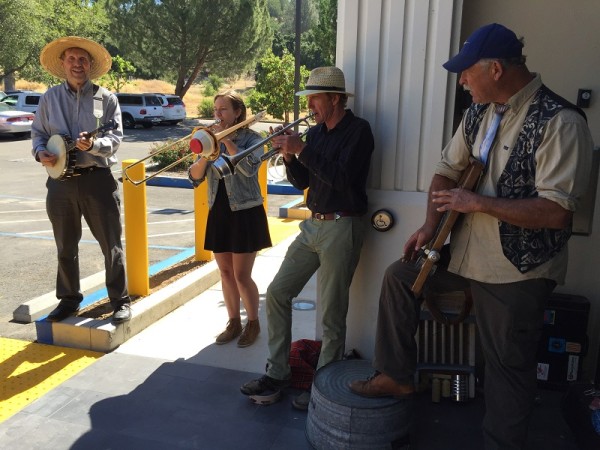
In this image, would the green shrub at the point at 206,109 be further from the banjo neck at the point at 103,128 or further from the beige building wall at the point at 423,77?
the beige building wall at the point at 423,77

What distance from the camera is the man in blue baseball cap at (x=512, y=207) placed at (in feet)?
7.75

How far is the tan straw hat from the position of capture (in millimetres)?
3266

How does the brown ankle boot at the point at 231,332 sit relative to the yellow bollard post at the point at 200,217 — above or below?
below

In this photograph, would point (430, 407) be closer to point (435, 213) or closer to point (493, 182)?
point (435, 213)

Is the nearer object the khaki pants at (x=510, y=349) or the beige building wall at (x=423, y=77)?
the khaki pants at (x=510, y=349)

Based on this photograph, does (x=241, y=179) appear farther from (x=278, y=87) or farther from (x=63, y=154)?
(x=278, y=87)

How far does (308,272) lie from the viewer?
137 inches

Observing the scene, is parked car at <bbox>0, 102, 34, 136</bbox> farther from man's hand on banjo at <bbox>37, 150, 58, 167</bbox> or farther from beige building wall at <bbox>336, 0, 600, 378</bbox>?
beige building wall at <bbox>336, 0, 600, 378</bbox>

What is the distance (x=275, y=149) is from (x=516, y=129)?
132 centimetres

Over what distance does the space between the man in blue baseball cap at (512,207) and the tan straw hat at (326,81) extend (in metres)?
0.85

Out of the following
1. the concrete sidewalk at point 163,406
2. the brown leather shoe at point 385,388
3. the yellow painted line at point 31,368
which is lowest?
the yellow painted line at point 31,368

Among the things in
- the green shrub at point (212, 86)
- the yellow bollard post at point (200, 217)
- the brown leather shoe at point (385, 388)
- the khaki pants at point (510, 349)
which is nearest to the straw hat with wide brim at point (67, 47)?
the yellow bollard post at point (200, 217)

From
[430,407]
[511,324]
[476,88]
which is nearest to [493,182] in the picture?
[476,88]

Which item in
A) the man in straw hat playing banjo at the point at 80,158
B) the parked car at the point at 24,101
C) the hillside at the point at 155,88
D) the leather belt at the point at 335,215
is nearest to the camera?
the leather belt at the point at 335,215
